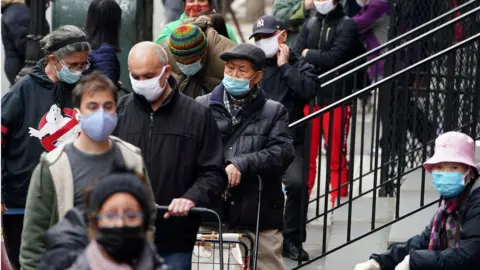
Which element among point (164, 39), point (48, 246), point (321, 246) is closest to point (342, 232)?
point (321, 246)

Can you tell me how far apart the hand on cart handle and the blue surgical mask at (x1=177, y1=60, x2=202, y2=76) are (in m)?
2.20

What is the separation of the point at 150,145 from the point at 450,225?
1777mm

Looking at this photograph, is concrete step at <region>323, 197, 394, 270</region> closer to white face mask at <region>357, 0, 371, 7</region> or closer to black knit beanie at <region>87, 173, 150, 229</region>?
white face mask at <region>357, 0, 371, 7</region>

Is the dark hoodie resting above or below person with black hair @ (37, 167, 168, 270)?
below

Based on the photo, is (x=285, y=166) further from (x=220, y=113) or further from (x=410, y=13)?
(x=410, y=13)

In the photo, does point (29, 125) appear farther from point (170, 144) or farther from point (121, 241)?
point (121, 241)

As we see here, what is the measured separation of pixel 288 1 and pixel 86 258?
9.23m

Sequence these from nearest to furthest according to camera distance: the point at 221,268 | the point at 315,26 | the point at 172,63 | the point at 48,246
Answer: the point at 48,246, the point at 221,268, the point at 172,63, the point at 315,26

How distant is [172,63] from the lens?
10.0 meters

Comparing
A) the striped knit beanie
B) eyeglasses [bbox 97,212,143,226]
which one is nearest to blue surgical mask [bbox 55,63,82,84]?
the striped knit beanie

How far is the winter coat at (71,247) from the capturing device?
18.4 feet

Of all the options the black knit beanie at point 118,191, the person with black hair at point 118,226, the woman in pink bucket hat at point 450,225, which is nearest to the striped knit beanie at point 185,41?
the woman in pink bucket hat at point 450,225

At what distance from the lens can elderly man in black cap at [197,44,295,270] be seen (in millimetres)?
8773

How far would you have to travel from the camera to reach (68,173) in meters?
6.63
